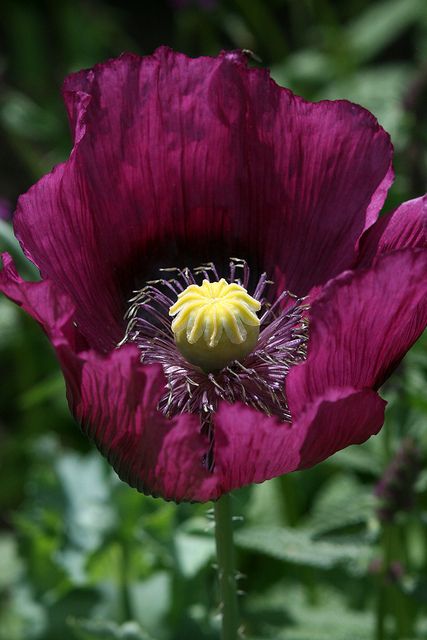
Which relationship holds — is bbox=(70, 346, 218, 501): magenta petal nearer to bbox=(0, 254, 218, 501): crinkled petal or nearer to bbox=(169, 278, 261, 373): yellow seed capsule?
bbox=(0, 254, 218, 501): crinkled petal

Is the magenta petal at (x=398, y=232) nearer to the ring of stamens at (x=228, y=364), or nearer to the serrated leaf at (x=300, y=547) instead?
the ring of stamens at (x=228, y=364)

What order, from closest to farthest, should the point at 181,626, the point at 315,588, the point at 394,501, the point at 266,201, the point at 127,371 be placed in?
the point at 127,371 < the point at 266,201 < the point at 394,501 < the point at 181,626 < the point at 315,588

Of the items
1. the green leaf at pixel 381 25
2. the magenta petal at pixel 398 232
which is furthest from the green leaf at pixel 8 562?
the green leaf at pixel 381 25

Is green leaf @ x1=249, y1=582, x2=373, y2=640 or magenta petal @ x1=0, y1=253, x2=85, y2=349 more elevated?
magenta petal @ x1=0, y1=253, x2=85, y2=349

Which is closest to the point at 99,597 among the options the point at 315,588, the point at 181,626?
the point at 181,626

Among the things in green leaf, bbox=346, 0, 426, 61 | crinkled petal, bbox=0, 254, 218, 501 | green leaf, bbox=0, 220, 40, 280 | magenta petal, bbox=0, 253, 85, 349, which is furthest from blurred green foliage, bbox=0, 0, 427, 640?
magenta petal, bbox=0, 253, 85, 349

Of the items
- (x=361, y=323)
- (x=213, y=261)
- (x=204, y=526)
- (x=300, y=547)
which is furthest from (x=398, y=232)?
(x=204, y=526)

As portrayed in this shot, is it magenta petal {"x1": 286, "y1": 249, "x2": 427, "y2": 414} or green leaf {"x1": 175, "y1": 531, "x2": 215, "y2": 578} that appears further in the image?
green leaf {"x1": 175, "y1": 531, "x2": 215, "y2": 578}

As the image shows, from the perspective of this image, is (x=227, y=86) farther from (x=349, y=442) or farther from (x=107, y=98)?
(x=349, y=442)
